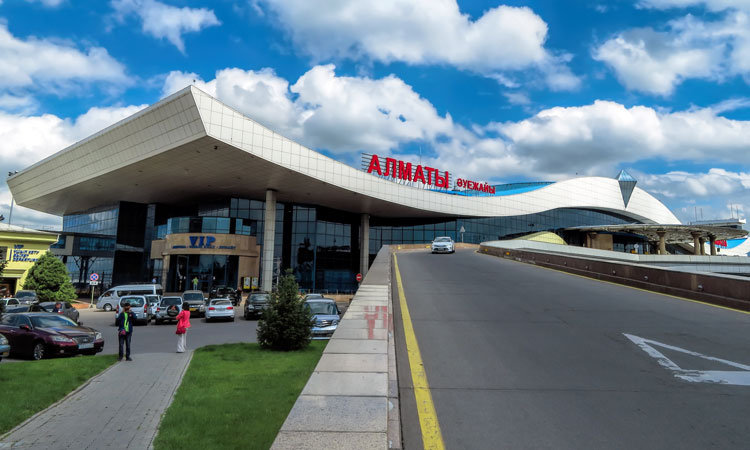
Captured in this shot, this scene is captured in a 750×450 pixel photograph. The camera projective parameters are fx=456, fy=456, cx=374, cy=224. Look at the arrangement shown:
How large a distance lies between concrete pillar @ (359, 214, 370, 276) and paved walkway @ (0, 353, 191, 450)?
1935 inches

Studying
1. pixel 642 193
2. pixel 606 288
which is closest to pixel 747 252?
pixel 642 193

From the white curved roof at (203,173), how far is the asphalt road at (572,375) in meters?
29.9

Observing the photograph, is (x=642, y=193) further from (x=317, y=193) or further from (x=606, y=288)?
(x=606, y=288)

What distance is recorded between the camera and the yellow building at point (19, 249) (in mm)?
42500

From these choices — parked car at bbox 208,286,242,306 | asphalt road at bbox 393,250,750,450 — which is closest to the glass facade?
parked car at bbox 208,286,242,306

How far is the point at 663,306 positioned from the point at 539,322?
4783 millimetres

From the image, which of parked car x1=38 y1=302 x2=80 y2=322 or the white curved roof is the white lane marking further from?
the white curved roof

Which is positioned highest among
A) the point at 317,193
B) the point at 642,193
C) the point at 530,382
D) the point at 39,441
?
the point at 642,193

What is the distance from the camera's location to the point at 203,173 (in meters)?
45.2

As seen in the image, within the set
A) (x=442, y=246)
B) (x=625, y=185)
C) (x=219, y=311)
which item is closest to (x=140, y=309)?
(x=219, y=311)

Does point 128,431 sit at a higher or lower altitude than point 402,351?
lower

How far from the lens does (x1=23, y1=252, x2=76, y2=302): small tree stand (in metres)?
33.3

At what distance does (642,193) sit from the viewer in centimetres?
9050

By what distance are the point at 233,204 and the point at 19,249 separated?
2115 centimetres
